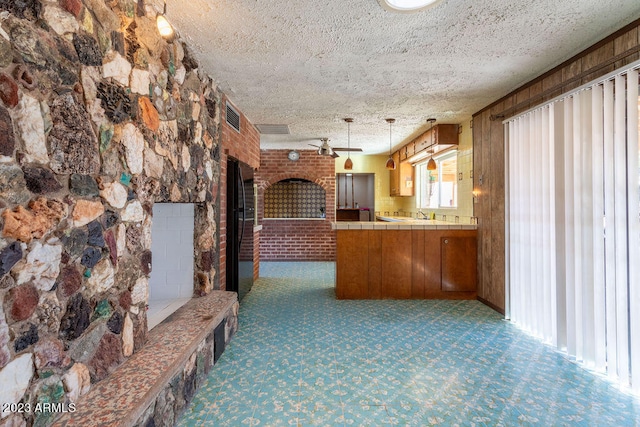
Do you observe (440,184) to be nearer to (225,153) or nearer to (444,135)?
(444,135)

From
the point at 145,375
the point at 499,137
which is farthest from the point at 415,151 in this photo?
the point at 145,375

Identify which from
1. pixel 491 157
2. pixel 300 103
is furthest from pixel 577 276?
pixel 300 103

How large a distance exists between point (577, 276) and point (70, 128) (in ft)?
10.4

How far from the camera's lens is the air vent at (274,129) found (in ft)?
15.4

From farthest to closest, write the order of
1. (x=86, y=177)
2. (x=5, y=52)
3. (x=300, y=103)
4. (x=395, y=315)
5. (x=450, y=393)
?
1. (x=300, y=103)
2. (x=395, y=315)
3. (x=450, y=393)
4. (x=86, y=177)
5. (x=5, y=52)

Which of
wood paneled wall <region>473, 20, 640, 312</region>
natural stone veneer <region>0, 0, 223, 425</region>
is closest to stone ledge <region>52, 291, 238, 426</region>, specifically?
natural stone veneer <region>0, 0, 223, 425</region>

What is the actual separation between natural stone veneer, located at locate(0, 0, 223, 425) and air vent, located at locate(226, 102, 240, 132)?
1409 mm

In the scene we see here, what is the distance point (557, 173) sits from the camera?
254 centimetres

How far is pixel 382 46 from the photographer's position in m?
2.29

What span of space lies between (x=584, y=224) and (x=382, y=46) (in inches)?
76.5

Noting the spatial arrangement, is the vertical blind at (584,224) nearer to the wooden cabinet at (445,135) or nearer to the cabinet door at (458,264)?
the cabinet door at (458,264)

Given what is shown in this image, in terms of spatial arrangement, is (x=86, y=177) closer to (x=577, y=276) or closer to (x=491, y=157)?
(x=577, y=276)

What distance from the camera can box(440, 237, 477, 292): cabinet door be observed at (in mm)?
3959

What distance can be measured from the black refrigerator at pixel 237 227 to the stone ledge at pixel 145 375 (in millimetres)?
1277
